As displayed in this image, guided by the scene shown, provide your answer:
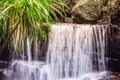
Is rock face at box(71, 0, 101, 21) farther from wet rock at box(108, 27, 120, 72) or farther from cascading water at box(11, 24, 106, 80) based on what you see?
wet rock at box(108, 27, 120, 72)

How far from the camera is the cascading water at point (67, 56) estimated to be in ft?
18.7

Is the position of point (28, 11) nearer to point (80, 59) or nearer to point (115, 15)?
point (80, 59)

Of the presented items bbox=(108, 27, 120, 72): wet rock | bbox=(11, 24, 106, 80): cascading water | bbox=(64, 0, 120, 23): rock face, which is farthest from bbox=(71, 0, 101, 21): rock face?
bbox=(108, 27, 120, 72): wet rock

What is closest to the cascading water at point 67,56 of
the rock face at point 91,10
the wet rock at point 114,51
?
the wet rock at point 114,51

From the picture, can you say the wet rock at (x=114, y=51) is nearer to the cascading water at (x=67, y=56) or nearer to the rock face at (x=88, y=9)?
the cascading water at (x=67, y=56)

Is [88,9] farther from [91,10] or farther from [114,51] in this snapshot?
[114,51]

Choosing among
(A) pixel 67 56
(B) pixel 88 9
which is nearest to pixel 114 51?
(A) pixel 67 56

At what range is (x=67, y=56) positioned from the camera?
5770mm

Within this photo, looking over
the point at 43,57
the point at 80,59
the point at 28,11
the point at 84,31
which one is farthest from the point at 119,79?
the point at 28,11

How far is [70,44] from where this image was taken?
5.76m

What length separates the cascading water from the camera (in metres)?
5.69

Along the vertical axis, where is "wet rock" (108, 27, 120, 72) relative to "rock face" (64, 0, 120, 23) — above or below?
below

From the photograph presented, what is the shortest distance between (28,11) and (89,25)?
2.57 meters

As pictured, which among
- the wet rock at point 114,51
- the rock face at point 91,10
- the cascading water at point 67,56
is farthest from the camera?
the rock face at point 91,10
